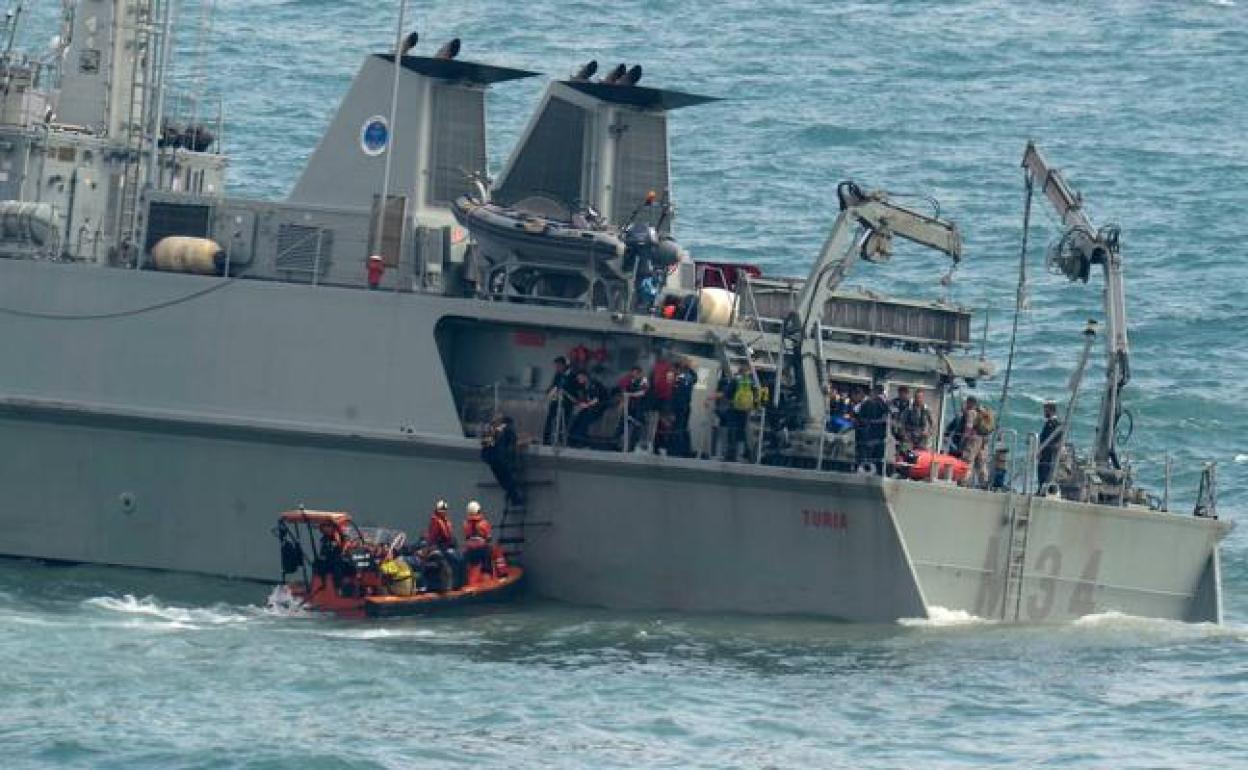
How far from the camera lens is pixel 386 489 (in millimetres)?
26266

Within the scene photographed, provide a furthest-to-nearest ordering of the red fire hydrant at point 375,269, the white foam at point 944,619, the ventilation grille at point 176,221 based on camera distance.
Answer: the ventilation grille at point 176,221 → the red fire hydrant at point 375,269 → the white foam at point 944,619

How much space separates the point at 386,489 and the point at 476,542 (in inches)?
49.9

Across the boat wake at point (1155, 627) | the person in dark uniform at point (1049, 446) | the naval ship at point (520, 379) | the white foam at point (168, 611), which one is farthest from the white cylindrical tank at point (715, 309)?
the white foam at point (168, 611)

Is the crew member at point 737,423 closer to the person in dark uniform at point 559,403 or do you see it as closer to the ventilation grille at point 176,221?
the person in dark uniform at point 559,403

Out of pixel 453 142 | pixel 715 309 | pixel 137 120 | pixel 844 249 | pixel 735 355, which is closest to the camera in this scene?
pixel 844 249

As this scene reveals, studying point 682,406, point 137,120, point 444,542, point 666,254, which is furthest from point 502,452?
point 137,120

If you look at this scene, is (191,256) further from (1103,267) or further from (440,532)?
(1103,267)

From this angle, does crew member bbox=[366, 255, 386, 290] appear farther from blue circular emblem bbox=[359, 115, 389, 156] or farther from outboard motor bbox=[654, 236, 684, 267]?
outboard motor bbox=[654, 236, 684, 267]

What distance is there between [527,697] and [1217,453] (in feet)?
47.1

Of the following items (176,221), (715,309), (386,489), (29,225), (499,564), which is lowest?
(499,564)

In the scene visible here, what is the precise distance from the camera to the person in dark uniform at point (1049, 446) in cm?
2688

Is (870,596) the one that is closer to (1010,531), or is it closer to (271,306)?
(1010,531)

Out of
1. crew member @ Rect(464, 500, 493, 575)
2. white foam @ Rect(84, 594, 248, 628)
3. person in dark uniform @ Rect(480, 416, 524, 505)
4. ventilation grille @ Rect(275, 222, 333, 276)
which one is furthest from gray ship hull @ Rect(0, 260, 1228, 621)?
white foam @ Rect(84, 594, 248, 628)

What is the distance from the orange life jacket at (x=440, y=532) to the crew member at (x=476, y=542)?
19 cm
